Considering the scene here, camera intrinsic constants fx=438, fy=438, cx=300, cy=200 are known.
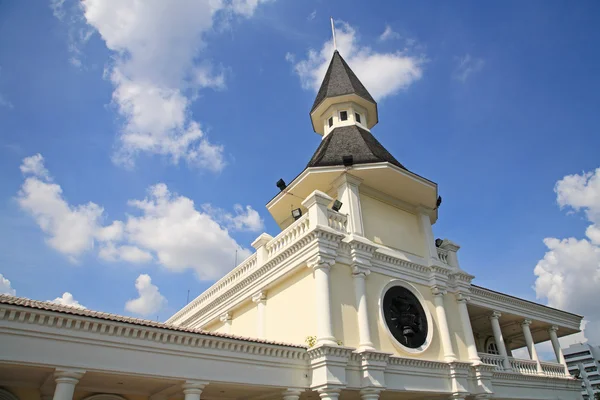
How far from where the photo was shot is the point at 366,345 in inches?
628

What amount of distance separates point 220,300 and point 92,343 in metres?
11.5

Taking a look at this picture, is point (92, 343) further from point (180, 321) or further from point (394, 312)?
point (180, 321)

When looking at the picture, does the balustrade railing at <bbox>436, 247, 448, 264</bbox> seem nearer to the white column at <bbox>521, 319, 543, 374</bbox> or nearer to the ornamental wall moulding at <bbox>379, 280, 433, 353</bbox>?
the ornamental wall moulding at <bbox>379, 280, 433, 353</bbox>

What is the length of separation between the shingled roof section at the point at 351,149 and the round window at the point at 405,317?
240 inches

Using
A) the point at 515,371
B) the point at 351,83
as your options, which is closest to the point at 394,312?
the point at 515,371

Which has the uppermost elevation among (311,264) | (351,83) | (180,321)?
(351,83)

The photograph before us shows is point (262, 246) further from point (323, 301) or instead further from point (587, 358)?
point (587, 358)

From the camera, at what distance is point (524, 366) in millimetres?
23453

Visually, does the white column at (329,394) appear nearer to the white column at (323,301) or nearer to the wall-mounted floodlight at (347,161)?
the white column at (323,301)

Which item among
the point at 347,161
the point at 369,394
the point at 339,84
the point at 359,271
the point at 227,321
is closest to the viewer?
the point at 369,394

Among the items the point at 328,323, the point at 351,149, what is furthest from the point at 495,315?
the point at 328,323

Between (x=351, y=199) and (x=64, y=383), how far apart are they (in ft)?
41.8

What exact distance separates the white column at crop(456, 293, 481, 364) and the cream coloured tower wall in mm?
2847

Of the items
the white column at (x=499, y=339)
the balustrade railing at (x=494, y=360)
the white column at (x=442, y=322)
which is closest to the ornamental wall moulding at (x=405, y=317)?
the white column at (x=442, y=322)
